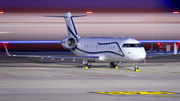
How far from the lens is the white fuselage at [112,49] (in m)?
25.0

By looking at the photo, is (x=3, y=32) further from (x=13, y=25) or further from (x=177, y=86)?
(x=177, y=86)

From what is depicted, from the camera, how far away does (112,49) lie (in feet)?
88.8

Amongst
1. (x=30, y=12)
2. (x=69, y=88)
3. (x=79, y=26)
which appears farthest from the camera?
(x=30, y=12)

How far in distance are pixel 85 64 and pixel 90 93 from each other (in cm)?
1526

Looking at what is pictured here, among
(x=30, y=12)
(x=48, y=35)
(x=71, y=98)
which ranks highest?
(x=30, y=12)

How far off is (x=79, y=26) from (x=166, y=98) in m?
30.4

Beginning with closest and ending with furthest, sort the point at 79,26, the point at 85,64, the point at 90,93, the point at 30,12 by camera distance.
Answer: the point at 90,93
the point at 85,64
the point at 79,26
the point at 30,12

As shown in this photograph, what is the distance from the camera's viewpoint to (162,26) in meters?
42.1

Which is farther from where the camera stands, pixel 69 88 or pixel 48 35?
pixel 48 35

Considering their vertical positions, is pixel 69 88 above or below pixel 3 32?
below

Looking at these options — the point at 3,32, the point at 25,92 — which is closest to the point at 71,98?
the point at 25,92

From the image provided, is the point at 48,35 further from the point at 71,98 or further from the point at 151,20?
the point at 71,98

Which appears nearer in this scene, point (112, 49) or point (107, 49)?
point (112, 49)

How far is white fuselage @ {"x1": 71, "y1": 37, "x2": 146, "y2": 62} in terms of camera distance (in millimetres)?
25000
